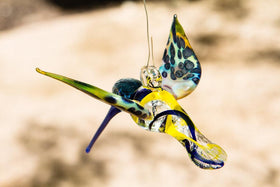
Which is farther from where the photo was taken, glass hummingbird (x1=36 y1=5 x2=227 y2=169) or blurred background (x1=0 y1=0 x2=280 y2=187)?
blurred background (x1=0 y1=0 x2=280 y2=187)

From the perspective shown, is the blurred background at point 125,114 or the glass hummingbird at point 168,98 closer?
the glass hummingbird at point 168,98

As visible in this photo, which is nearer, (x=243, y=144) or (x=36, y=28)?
(x=243, y=144)

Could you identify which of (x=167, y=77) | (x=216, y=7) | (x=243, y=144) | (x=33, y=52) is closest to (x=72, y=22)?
(x=33, y=52)

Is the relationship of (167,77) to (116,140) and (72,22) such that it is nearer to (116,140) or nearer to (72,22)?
(116,140)

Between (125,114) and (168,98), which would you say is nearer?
(168,98)

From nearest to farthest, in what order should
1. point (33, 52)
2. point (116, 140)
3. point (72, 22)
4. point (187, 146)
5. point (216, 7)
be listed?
point (187, 146) < point (116, 140) < point (33, 52) < point (216, 7) < point (72, 22)
